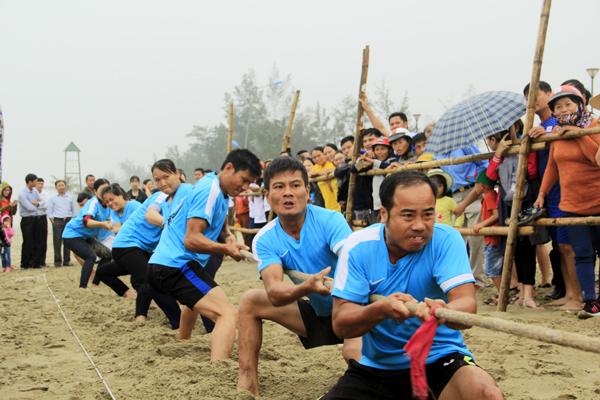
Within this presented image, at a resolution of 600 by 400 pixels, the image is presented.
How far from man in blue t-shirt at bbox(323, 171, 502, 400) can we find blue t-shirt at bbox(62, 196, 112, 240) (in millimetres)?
7290

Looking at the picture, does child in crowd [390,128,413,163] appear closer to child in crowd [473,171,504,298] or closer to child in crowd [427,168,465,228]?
child in crowd [427,168,465,228]

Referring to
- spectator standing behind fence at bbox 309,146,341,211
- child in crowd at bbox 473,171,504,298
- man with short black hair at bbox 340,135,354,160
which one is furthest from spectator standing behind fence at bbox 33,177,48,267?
child in crowd at bbox 473,171,504,298

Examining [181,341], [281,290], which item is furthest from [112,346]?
[281,290]

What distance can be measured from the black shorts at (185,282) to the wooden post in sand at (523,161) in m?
2.68

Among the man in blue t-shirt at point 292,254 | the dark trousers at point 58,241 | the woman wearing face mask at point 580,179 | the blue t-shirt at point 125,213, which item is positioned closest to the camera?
the man in blue t-shirt at point 292,254

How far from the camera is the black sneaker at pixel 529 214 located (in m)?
5.67

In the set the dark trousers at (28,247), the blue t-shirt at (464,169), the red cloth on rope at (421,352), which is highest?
the blue t-shirt at (464,169)

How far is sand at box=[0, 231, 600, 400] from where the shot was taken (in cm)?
387

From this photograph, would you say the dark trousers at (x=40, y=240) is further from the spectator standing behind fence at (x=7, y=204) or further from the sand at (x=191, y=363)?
the sand at (x=191, y=363)

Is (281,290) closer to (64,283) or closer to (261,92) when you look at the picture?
(64,283)

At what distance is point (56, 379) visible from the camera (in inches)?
178

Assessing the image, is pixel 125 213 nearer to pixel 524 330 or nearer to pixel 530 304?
pixel 530 304

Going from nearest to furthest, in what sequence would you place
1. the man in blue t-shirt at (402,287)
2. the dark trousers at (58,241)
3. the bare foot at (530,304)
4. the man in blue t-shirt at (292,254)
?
the man in blue t-shirt at (402,287) < the man in blue t-shirt at (292,254) < the bare foot at (530,304) < the dark trousers at (58,241)

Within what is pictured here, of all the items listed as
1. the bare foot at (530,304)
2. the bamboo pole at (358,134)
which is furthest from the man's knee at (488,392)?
the bamboo pole at (358,134)
